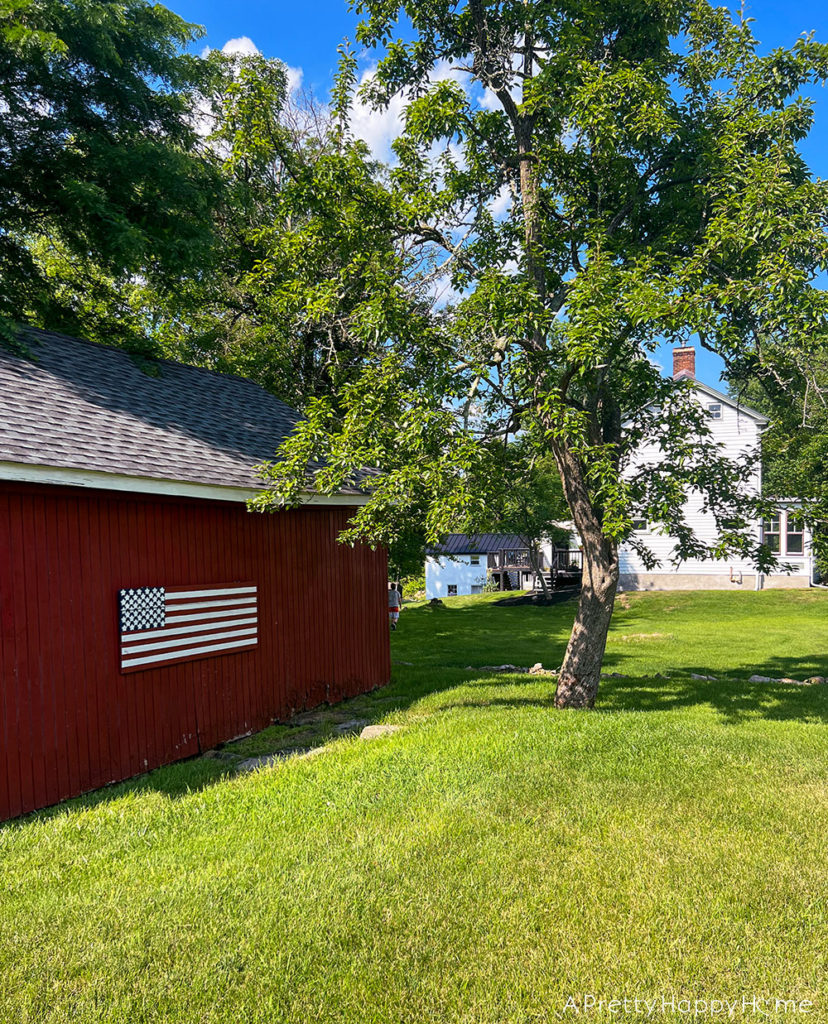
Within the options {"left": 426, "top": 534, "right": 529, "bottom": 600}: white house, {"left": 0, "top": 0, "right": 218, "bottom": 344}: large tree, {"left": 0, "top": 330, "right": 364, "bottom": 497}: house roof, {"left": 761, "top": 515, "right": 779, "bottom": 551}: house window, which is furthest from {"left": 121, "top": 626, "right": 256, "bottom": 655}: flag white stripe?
{"left": 426, "top": 534, "right": 529, "bottom": 600}: white house

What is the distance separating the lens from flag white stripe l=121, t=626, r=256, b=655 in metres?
6.79

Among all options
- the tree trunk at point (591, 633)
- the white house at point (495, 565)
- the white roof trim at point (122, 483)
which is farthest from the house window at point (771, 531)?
the white roof trim at point (122, 483)

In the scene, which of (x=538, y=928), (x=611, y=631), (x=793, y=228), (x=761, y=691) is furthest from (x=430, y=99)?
(x=611, y=631)

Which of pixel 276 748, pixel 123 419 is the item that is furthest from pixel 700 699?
pixel 123 419

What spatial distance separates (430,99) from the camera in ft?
27.0

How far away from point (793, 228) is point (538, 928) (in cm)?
648

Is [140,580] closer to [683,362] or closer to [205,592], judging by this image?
[205,592]

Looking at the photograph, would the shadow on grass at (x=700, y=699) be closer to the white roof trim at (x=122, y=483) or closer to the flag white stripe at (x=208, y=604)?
the flag white stripe at (x=208, y=604)

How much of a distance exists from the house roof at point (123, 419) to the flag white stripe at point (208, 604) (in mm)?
1356

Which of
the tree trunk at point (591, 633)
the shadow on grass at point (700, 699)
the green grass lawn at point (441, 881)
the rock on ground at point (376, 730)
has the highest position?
the tree trunk at point (591, 633)

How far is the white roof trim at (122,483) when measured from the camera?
555 centimetres

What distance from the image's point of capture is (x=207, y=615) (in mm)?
7750

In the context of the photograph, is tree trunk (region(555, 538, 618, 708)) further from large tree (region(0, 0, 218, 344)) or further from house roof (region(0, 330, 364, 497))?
large tree (region(0, 0, 218, 344))

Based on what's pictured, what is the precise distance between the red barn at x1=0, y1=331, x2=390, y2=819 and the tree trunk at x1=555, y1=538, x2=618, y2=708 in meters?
3.44
